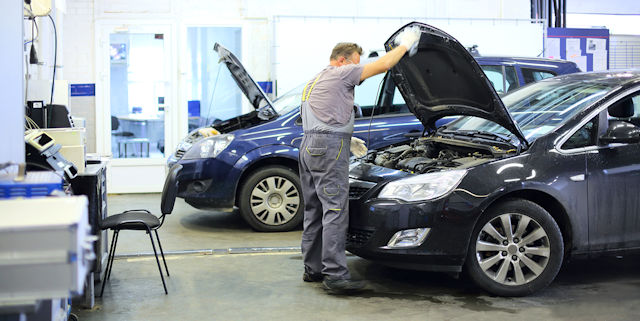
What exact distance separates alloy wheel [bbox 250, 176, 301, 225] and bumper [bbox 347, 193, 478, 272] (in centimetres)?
244

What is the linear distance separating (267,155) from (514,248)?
2975mm

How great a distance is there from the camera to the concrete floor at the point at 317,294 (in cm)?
428

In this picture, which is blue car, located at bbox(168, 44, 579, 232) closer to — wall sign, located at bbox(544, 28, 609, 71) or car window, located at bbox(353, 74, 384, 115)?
car window, located at bbox(353, 74, 384, 115)

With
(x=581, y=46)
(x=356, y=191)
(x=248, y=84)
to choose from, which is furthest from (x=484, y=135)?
(x=581, y=46)

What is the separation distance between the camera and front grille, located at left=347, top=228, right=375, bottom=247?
4.63 metres

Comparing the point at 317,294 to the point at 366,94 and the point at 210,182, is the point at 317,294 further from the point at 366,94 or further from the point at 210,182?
the point at 366,94

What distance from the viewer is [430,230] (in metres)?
4.41

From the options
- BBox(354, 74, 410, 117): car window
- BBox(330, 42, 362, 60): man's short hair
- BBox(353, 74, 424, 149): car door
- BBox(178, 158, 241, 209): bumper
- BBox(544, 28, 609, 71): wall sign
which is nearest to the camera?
BBox(330, 42, 362, 60): man's short hair

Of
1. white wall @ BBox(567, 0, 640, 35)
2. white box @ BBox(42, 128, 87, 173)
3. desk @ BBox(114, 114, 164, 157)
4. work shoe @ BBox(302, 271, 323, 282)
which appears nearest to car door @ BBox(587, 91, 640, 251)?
work shoe @ BBox(302, 271, 323, 282)

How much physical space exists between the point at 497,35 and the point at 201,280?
6.55 m

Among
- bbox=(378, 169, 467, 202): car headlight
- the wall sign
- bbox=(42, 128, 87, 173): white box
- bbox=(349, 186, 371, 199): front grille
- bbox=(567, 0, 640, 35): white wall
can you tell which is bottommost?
bbox=(349, 186, 371, 199): front grille

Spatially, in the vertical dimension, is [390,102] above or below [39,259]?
above

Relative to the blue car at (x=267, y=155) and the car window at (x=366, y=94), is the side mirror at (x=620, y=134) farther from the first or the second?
the car window at (x=366, y=94)

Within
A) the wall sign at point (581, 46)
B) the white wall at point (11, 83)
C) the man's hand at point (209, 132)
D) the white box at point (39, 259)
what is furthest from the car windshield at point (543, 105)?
the wall sign at point (581, 46)
